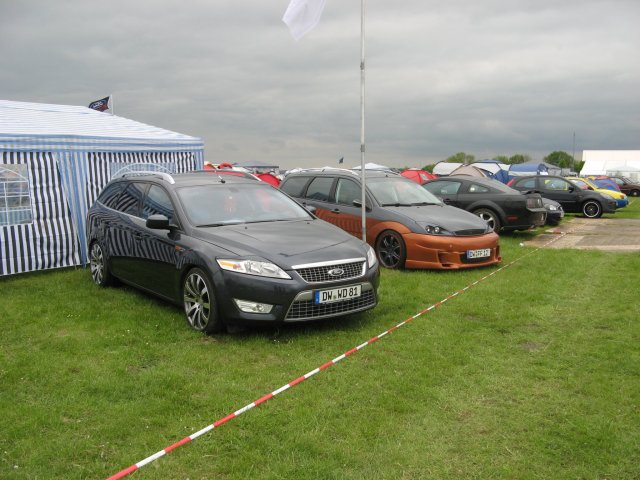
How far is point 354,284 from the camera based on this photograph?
5676 mm

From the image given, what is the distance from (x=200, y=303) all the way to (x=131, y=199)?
2382 millimetres

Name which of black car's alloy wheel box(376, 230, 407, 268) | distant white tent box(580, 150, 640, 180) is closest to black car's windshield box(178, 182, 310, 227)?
black car's alloy wheel box(376, 230, 407, 268)

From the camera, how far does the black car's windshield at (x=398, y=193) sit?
384 inches

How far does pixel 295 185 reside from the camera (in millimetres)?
10852

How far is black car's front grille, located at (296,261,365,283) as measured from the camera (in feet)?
17.7

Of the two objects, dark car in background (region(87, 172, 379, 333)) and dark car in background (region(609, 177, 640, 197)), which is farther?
dark car in background (region(609, 177, 640, 197))

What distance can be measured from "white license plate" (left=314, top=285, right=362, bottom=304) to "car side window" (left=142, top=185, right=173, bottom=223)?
2004 millimetres

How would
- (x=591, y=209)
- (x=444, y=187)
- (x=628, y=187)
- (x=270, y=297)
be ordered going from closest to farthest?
1. (x=270, y=297)
2. (x=444, y=187)
3. (x=591, y=209)
4. (x=628, y=187)

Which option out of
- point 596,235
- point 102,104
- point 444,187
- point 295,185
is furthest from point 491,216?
point 102,104

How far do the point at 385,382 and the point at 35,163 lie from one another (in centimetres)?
725

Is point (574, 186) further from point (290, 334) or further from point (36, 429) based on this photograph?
point (36, 429)

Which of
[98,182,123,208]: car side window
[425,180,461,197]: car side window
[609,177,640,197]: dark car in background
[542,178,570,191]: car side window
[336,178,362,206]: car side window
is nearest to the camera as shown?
[98,182,123,208]: car side window

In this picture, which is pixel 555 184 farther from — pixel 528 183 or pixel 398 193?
pixel 398 193

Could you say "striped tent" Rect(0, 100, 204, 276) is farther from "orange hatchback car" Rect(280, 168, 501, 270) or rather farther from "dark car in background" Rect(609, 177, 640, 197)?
"dark car in background" Rect(609, 177, 640, 197)
